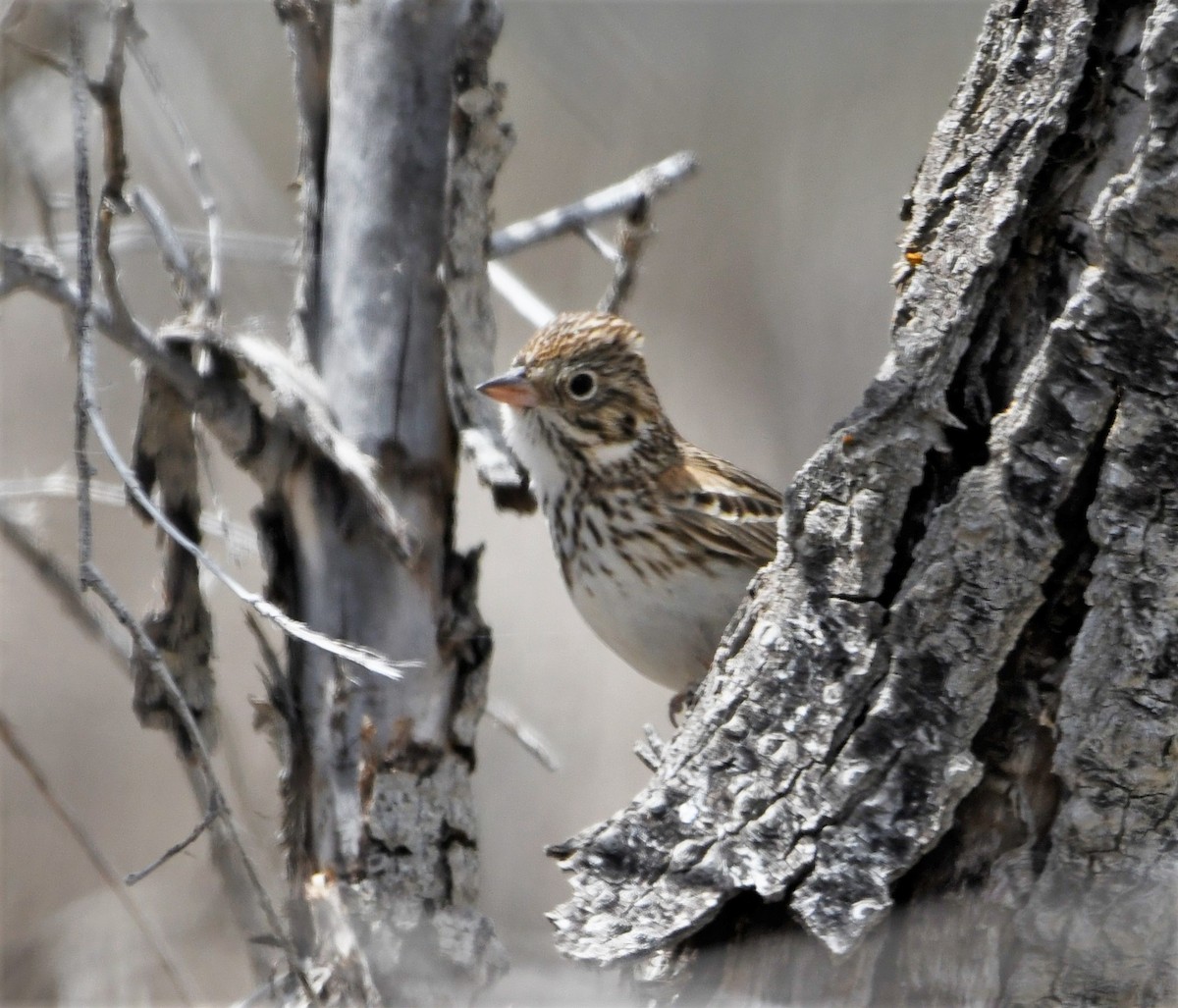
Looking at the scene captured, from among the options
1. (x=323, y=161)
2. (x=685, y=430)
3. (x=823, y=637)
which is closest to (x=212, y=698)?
(x=323, y=161)

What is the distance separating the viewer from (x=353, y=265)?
2373 millimetres

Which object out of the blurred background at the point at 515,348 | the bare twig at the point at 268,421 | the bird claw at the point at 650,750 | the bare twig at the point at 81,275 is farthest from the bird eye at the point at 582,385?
the bare twig at the point at 81,275

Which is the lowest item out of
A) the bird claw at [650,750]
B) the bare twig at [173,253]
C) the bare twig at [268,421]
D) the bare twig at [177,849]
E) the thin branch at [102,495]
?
the bare twig at [177,849]

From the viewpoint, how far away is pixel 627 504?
3131 mm

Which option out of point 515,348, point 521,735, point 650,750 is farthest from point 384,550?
point 515,348

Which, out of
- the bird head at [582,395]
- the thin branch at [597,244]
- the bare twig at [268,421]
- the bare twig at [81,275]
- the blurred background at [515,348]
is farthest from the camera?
the blurred background at [515,348]

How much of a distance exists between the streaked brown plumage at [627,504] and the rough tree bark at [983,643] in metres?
1.09

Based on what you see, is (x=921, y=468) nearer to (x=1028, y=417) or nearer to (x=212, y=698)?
(x=1028, y=417)

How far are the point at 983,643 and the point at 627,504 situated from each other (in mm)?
1494

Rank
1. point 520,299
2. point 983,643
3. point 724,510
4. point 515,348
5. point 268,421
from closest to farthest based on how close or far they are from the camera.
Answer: point 983,643 → point 268,421 → point 520,299 → point 724,510 → point 515,348

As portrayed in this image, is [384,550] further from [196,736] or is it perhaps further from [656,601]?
[656,601]

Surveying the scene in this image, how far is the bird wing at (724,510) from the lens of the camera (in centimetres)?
305

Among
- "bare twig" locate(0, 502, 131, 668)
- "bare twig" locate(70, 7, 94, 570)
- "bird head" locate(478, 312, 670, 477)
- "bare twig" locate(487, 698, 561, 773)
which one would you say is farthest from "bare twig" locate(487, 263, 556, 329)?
"bare twig" locate(70, 7, 94, 570)

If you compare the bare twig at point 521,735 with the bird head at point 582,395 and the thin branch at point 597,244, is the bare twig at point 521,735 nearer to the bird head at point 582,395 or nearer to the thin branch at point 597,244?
the bird head at point 582,395
